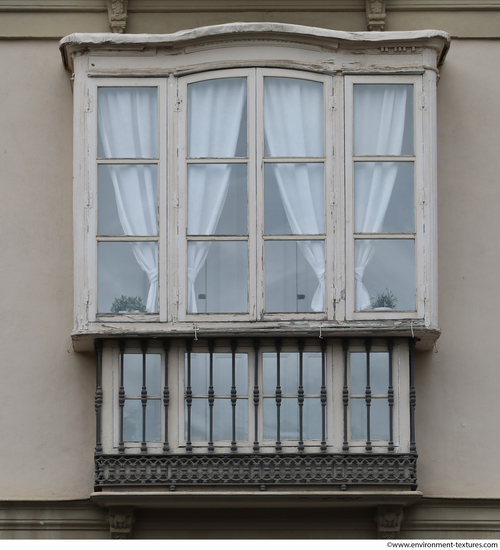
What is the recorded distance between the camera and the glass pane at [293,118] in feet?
36.8

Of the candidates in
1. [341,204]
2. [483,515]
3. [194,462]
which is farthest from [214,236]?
[483,515]

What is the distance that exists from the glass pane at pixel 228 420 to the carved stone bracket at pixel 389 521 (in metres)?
1.32

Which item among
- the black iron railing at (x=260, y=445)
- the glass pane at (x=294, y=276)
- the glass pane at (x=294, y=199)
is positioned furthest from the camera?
the glass pane at (x=294, y=199)

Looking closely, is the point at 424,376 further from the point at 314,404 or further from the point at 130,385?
the point at 130,385

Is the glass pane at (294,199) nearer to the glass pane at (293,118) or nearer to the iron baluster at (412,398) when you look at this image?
the glass pane at (293,118)

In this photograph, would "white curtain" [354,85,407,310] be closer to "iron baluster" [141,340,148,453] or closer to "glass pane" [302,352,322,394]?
"glass pane" [302,352,322,394]

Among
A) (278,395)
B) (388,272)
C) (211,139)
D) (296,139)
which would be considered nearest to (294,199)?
(296,139)

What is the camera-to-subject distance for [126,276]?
1108 cm

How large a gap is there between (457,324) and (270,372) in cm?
176

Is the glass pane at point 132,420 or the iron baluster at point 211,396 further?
the glass pane at point 132,420

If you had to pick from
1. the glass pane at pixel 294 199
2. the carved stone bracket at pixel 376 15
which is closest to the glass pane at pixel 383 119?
Result: the glass pane at pixel 294 199

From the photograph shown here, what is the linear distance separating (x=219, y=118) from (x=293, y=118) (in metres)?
0.63

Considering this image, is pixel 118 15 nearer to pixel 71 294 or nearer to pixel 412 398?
pixel 71 294

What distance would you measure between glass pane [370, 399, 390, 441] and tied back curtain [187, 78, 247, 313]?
199 centimetres
